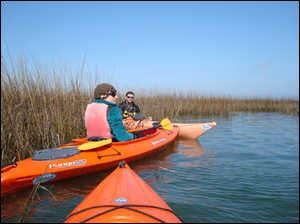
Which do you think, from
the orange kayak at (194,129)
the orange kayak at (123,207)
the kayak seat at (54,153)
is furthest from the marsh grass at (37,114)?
the orange kayak at (194,129)

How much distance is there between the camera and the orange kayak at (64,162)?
124 inches

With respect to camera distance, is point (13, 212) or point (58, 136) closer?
point (13, 212)

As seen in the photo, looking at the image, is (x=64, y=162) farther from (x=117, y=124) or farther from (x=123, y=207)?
(x=123, y=207)

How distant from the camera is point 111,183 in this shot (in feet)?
7.93

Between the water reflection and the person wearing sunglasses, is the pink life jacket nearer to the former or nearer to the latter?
the person wearing sunglasses

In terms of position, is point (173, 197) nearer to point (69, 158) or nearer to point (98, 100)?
point (69, 158)

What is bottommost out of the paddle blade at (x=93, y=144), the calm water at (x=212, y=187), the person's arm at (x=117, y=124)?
the calm water at (x=212, y=187)

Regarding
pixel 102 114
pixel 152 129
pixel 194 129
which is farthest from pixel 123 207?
pixel 194 129

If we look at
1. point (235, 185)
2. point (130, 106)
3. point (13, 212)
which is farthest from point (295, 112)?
point (13, 212)

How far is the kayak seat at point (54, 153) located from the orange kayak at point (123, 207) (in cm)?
147

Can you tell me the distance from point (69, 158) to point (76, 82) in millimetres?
2176

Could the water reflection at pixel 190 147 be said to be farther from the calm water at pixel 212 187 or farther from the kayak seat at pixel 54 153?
the kayak seat at pixel 54 153

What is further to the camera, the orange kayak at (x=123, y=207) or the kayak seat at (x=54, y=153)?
the kayak seat at (x=54, y=153)

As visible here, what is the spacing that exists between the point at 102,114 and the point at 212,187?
202 centimetres
